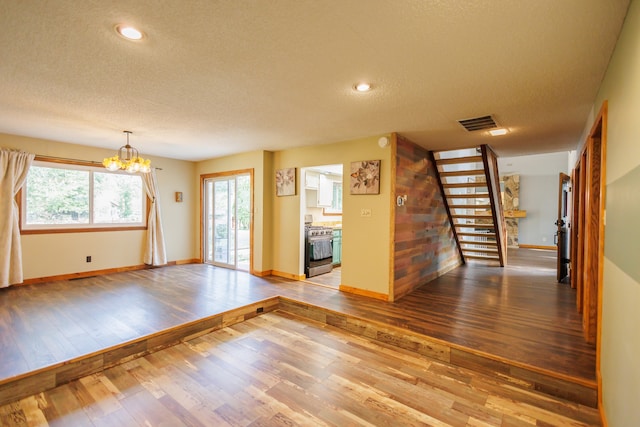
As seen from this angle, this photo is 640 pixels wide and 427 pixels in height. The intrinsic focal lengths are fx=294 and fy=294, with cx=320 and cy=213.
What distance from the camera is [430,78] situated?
2.39 m

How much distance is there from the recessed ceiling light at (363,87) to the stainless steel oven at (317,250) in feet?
10.7

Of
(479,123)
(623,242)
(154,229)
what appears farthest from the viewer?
(154,229)

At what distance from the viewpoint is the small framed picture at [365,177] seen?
4230mm

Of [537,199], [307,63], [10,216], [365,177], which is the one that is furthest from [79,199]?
[537,199]

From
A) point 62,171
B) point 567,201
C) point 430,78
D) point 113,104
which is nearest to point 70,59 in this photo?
point 113,104

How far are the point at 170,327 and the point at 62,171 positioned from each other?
3.95m

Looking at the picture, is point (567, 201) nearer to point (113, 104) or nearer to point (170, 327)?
point (170, 327)

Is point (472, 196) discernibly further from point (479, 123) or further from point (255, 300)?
point (255, 300)

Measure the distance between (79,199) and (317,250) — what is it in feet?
14.3

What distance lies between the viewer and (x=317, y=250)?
561cm

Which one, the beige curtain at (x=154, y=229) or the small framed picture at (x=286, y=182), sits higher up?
the small framed picture at (x=286, y=182)

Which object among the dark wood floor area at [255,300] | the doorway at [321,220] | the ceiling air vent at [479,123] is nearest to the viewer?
the dark wood floor area at [255,300]

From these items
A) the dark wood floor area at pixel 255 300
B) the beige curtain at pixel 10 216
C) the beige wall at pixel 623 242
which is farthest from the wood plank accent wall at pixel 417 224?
the beige curtain at pixel 10 216

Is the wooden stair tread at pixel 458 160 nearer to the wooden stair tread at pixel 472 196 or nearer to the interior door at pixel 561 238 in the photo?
the wooden stair tread at pixel 472 196
